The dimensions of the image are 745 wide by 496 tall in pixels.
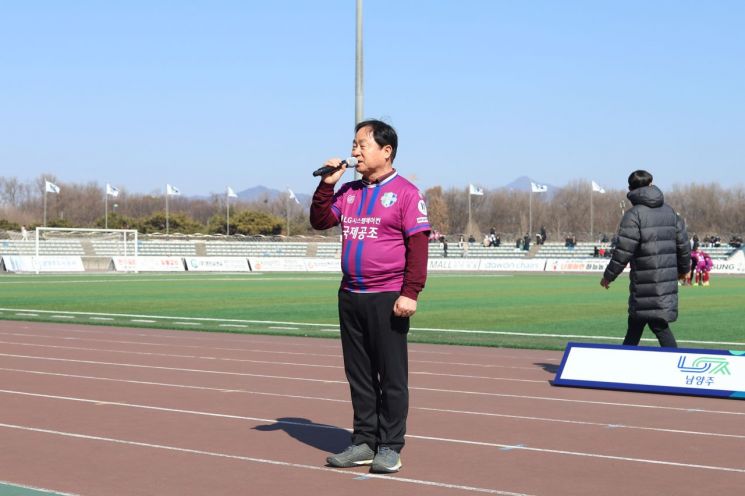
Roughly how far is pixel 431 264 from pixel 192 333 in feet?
152

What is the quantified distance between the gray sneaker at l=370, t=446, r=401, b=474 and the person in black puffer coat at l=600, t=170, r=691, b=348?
4547mm

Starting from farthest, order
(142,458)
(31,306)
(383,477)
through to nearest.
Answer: (31,306), (142,458), (383,477)

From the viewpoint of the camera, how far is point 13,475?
22.0 feet

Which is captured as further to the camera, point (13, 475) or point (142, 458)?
point (142, 458)

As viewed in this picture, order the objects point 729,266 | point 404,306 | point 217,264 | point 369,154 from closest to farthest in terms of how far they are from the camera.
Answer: point 404,306, point 369,154, point 217,264, point 729,266

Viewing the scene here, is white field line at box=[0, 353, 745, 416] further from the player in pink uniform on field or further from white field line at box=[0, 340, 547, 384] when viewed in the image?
the player in pink uniform on field

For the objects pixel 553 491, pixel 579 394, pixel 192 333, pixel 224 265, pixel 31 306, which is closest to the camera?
pixel 553 491

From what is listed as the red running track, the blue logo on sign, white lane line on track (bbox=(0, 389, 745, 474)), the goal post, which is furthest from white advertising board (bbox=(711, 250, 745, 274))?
white lane line on track (bbox=(0, 389, 745, 474))

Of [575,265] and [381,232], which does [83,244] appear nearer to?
[575,265]

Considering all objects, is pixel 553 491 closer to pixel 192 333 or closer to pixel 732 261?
pixel 192 333

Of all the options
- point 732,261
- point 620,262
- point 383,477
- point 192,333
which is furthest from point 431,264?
point 383,477

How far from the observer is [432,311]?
972 inches

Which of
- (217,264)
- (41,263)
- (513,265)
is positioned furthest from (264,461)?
(513,265)

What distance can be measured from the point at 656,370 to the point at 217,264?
170 ft
